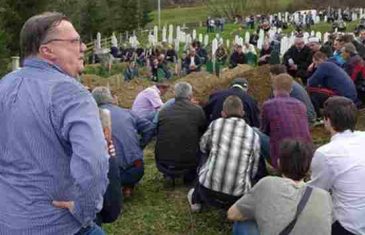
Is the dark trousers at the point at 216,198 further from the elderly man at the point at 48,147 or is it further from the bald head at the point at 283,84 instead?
the elderly man at the point at 48,147

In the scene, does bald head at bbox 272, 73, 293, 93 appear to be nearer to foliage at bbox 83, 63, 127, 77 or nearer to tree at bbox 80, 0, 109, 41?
foliage at bbox 83, 63, 127, 77

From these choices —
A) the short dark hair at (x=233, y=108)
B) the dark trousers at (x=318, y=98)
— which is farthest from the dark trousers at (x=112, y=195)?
the dark trousers at (x=318, y=98)

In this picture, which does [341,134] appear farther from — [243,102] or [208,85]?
[208,85]

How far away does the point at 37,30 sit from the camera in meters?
2.63

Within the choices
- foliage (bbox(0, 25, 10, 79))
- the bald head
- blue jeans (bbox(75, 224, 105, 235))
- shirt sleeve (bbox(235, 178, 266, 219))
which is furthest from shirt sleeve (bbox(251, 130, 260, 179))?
foliage (bbox(0, 25, 10, 79))

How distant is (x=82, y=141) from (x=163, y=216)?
3887 millimetres

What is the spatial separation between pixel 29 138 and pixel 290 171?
1.83m

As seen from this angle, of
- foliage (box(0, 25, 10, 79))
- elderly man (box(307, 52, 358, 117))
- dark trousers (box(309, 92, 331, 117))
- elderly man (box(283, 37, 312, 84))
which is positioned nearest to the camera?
elderly man (box(307, 52, 358, 117))

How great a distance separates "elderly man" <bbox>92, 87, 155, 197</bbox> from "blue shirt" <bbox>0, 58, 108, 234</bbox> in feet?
12.3

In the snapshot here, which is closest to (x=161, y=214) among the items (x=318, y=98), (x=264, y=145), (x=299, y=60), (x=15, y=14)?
(x=264, y=145)

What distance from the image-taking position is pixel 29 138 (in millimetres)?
2539

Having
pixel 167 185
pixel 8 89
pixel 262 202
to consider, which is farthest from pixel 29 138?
pixel 167 185

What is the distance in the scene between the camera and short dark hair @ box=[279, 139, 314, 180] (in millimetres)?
→ 3844

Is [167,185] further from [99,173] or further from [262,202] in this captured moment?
[99,173]
